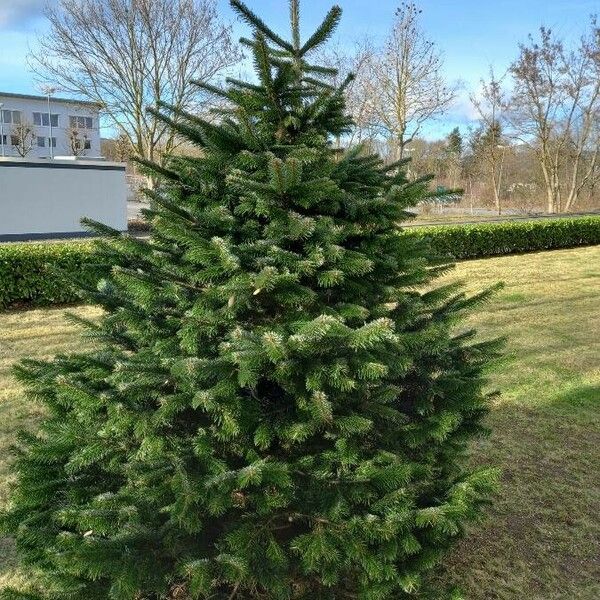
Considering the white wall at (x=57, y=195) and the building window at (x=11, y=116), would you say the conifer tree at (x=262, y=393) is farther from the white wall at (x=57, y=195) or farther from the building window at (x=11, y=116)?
the building window at (x=11, y=116)

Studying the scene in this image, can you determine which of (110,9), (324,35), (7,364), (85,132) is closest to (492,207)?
(110,9)

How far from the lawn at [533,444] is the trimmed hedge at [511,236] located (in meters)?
3.95

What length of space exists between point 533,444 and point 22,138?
117ft

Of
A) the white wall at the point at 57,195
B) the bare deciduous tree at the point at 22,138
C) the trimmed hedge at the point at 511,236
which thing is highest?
the bare deciduous tree at the point at 22,138

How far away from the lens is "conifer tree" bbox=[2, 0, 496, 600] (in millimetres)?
1664

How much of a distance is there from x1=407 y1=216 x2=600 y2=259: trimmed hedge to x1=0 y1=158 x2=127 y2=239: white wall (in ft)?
34.2

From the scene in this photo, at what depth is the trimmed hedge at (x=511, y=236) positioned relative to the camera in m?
12.9

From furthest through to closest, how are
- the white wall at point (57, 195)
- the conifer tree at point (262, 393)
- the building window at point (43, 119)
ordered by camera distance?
the building window at point (43, 119), the white wall at point (57, 195), the conifer tree at point (262, 393)

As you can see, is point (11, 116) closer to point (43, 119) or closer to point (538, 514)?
point (43, 119)

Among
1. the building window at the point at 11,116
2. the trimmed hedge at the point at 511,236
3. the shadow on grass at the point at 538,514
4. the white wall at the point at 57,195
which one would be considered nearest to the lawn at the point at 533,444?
the shadow on grass at the point at 538,514

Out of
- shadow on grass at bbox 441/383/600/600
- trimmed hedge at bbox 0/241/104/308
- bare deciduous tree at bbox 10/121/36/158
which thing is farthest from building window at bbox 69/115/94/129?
shadow on grass at bbox 441/383/600/600

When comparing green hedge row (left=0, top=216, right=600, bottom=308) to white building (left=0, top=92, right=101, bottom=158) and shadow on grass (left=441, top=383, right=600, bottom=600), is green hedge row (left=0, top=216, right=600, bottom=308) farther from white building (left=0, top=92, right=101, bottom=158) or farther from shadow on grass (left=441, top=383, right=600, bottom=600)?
white building (left=0, top=92, right=101, bottom=158)

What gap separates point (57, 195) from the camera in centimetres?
1745

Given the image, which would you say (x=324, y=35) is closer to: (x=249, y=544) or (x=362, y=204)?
(x=362, y=204)
